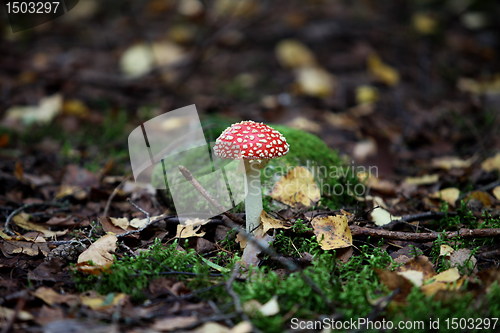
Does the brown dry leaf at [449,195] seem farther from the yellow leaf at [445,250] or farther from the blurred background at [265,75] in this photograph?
the blurred background at [265,75]

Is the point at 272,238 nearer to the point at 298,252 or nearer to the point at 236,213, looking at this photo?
the point at 298,252

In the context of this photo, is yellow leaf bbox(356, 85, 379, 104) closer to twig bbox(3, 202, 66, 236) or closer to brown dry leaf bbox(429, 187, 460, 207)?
brown dry leaf bbox(429, 187, 460, 207)

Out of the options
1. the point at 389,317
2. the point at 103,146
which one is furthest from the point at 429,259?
the point at 103,146

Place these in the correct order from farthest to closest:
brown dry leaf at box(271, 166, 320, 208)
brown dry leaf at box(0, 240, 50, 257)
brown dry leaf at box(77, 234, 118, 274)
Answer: brown dry leaf at box(271, 166, 320, 208) → brown dry leaf at box(0, 240, 50, 257) → brown dry leaf at box(77, 234, 118, 274)

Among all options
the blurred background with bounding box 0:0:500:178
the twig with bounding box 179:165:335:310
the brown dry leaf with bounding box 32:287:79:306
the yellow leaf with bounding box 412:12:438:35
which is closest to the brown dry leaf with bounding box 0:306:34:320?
the brown dry leaf with bounding box 32:287:79:306

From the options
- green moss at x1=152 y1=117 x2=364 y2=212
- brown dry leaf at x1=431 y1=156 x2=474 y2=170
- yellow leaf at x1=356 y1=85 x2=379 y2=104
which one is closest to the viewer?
green moss at x1=152 y1=117 x2=364 y2=212

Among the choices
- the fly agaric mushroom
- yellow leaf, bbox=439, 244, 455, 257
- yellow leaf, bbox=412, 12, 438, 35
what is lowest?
yellow leaf, bbox=439, 244, 455, 257

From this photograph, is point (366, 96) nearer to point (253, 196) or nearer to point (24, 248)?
point (253, 196)

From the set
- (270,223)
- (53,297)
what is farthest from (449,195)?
(53,297)
